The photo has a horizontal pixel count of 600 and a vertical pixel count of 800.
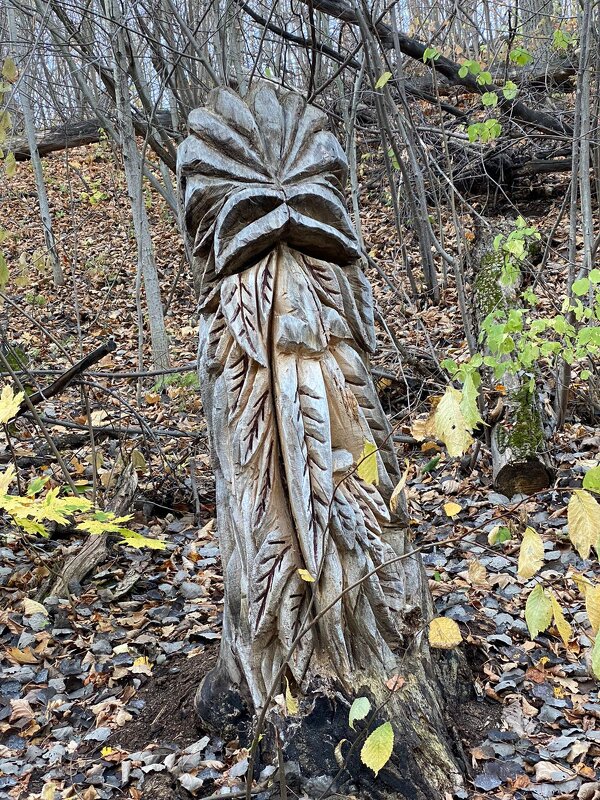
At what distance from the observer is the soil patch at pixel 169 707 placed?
10.4ft

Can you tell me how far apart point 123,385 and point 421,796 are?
6.84m

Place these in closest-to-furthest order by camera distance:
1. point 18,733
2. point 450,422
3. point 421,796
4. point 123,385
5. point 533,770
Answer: point 450,422 < point 421,796 < point 533,770 < point 18,733 < point 123,385

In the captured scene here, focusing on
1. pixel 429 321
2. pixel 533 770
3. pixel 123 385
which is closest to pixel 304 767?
pixel 533 770

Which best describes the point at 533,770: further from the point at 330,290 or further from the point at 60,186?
the point at 60,186

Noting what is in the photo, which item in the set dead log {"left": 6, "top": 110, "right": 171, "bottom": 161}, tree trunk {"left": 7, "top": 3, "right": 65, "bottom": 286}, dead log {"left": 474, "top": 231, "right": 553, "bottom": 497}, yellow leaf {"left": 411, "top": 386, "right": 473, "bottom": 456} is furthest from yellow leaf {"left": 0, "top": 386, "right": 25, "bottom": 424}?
dead log {"left": 6, "top": 110, "right": 171, "bottom": 161}

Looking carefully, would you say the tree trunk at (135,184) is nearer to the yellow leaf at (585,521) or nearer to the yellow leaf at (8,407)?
the yellow leaf at (8,407)

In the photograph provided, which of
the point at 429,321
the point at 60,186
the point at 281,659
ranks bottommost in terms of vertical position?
the point at 281,659

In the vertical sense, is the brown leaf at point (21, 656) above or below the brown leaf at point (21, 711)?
above

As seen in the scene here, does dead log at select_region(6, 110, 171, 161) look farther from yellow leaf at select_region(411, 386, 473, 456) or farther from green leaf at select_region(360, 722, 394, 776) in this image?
green leaf at select_region(360, 722, 394, 776)

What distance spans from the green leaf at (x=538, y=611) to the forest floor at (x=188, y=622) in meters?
0.22

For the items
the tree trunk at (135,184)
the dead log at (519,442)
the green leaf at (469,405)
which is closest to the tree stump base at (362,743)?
the green leaf at (469,405)

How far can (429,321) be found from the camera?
320 inches

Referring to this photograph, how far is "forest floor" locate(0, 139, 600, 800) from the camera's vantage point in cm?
296

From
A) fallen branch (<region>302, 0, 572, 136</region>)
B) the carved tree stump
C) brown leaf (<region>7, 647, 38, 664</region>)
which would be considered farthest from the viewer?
fallen branch (<region>302, 0, 572, 136</region>)
